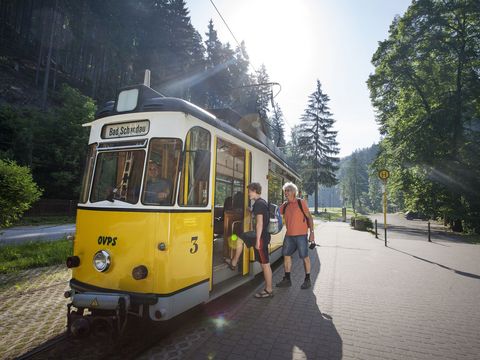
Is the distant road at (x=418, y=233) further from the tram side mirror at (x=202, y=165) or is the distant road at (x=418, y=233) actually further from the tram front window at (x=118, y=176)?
the tram front window at (x=118, y=176)

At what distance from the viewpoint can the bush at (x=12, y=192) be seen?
8297 mm

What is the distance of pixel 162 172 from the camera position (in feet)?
12.6

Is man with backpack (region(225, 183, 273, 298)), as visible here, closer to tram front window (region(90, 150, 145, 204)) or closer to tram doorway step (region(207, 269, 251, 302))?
tram doorway step (region(207, 269, 251, 302))

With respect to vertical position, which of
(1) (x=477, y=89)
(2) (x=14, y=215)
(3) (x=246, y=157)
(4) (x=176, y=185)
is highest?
(1) (x=477, y=89)

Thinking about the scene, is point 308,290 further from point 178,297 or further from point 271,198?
point 178,297

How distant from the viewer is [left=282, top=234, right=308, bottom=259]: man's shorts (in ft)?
19.4

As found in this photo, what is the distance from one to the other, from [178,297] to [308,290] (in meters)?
3.29

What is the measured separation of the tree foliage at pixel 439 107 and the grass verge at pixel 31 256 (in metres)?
21.9

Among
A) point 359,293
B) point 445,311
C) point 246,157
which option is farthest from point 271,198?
point 445,311

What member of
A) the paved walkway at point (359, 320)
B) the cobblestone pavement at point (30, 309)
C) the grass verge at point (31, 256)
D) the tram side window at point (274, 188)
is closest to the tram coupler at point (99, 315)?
the paved walkway at point (359, 320)

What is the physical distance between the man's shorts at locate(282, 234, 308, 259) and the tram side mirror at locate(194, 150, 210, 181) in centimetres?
260

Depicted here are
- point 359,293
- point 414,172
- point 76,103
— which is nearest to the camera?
point 359,293

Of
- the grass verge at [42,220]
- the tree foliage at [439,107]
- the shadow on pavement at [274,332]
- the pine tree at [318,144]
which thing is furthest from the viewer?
the pine tree at [318,144]

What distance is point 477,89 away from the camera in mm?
20125
